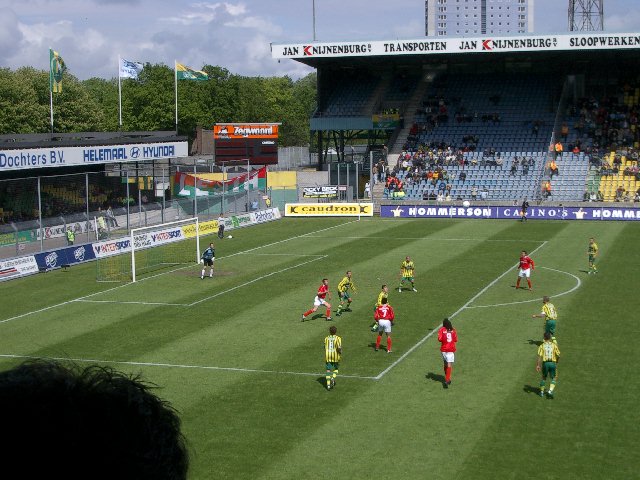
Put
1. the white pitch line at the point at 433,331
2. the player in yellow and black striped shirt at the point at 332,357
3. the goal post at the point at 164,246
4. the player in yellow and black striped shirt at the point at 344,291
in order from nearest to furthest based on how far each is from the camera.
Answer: the player in yellow and black striped shirt at the point at 332,357 → the white pitch line at the point at 433,331 → the player in yellow and black striped shirt at the point at 344,291 → the goal post at the point at 164,246

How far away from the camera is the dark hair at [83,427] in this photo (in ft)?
7.54

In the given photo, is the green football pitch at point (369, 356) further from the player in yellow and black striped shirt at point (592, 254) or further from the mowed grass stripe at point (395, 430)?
the player in yellow and black striped shirt at point (592, 254)

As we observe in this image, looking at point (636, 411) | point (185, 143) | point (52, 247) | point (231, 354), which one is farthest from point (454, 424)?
point (185, 143)

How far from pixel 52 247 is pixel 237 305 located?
15.7m

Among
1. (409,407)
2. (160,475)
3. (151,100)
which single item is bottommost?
(409,407)

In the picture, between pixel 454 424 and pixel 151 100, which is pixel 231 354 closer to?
pixel 454 424

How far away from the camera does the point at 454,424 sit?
64.3ft

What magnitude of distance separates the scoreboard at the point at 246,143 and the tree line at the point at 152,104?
93.3 feet

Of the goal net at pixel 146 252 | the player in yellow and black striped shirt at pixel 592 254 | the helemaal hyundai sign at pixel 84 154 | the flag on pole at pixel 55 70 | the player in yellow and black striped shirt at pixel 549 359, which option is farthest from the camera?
the flag on pole at pixel 55 70

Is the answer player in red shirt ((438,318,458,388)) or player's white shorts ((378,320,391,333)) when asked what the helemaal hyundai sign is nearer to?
player's white shorts ((378,320,391,333))

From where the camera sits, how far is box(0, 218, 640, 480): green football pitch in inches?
701

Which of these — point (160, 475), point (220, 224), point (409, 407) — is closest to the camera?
point (160, 475)

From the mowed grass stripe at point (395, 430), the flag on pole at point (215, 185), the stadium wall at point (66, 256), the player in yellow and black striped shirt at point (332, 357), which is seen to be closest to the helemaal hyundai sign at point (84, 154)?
the flag on pole at point (215, 185)

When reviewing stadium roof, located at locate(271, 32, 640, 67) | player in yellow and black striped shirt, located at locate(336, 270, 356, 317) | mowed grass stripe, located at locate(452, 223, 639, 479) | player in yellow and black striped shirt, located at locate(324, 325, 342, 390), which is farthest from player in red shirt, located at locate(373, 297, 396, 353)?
stadium roof, located at locate(271, 32, 640, 67)
